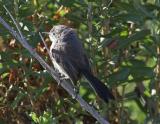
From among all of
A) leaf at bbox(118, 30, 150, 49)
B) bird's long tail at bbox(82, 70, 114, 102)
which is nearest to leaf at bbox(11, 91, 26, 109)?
bird's long tail at bbox(82, 70, 114, 102)

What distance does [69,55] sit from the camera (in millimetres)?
5141

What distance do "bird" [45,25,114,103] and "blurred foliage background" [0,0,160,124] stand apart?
3.6 inches

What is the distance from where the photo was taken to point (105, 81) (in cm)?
499

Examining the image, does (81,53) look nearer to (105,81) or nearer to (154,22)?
(105,81)

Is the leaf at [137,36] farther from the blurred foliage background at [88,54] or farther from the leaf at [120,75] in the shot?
the leaf at [120,75]

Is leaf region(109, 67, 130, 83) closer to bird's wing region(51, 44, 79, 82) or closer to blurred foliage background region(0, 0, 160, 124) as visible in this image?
blurred foliage background region(0, 0, 160, 124)

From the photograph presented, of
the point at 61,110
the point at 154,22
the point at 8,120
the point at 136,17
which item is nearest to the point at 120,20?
the point at 136,17

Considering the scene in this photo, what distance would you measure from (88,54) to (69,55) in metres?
0.25

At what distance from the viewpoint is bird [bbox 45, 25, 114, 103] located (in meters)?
4.92

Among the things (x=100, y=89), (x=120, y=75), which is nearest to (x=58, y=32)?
(x=120, y=75)

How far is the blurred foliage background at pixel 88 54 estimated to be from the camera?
470cm

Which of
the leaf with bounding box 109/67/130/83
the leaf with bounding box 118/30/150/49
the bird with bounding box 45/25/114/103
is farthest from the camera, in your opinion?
the bird with bounding box 45/25/114/103

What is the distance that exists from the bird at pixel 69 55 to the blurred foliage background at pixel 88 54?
0.09 meters

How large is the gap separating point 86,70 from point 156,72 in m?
0.61
